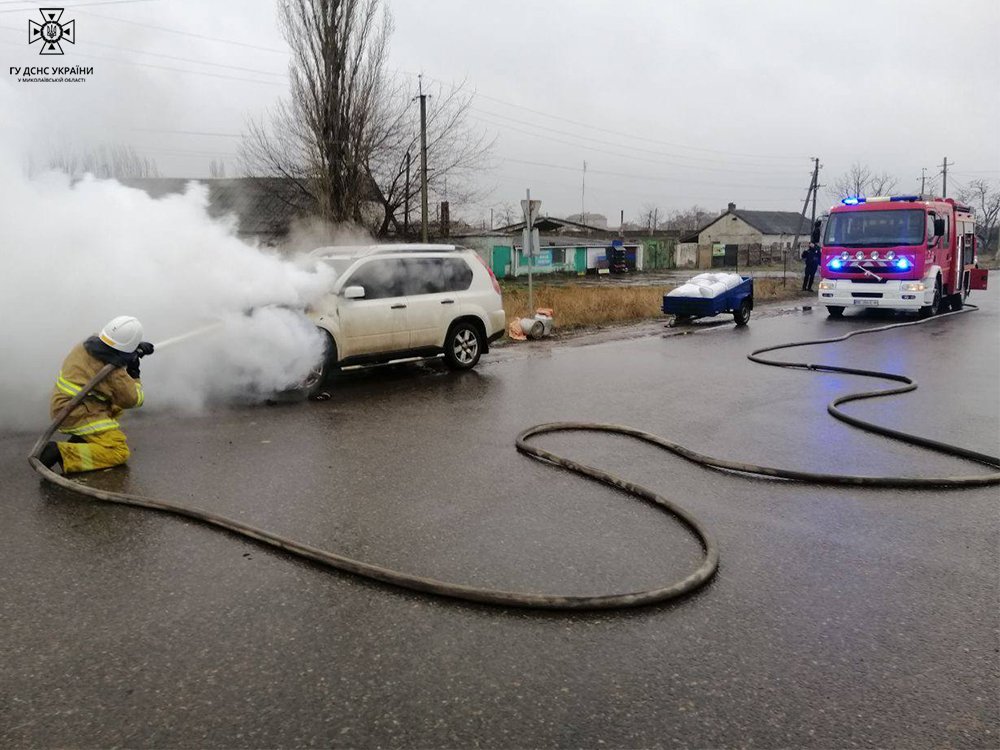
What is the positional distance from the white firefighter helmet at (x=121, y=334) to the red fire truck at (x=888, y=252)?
16483 mm

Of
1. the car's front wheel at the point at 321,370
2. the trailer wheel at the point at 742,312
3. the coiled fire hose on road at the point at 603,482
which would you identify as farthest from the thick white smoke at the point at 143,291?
the trailer wheel at the point at 742,312

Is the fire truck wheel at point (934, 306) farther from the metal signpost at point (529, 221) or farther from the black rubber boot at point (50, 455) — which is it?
the black rubber boot at point (50, 455)

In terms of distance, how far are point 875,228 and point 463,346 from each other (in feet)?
39.8

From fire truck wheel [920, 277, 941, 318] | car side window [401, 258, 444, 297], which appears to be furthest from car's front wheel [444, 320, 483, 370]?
fire truck wheel [920, 277, 941, 318]

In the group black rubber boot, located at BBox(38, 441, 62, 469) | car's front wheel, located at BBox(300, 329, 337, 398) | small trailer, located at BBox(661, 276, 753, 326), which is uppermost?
small trailer, located at BBox(661, 276, 753, 326)

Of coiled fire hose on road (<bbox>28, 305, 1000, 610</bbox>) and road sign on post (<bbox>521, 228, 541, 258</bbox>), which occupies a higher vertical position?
road sign on post (<bbox>521, 228, 541, 258</bbox>)

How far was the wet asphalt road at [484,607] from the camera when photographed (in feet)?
8.63

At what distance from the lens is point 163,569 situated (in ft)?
12.6

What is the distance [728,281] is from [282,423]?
1274cm

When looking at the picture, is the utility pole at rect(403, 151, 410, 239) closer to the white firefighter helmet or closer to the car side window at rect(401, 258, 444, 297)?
the car side window at rect(401, 258, 444, 297)

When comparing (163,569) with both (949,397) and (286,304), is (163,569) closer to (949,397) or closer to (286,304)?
(286,304)

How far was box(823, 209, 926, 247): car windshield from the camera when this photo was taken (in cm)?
1656

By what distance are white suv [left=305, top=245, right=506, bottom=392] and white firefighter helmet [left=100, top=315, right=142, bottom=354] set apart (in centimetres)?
286

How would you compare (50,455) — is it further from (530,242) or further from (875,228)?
(875,228)
